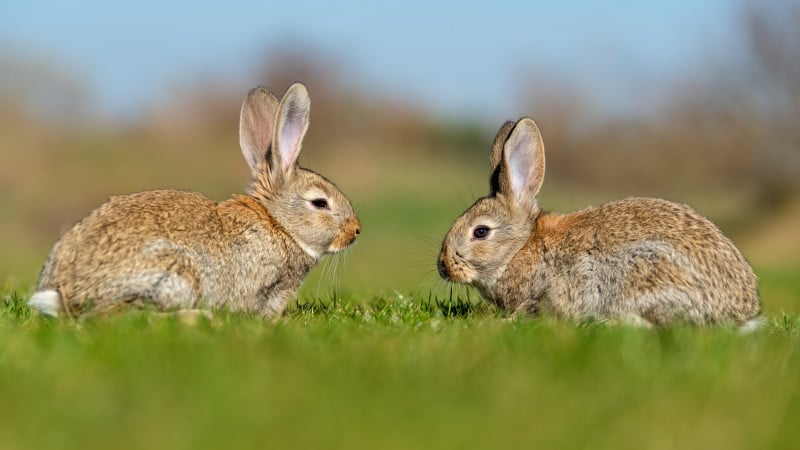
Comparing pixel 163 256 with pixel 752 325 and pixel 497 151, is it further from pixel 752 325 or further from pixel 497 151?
pixel 752 325

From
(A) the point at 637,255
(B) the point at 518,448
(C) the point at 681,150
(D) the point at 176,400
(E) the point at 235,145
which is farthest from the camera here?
(E) the point at 235,145

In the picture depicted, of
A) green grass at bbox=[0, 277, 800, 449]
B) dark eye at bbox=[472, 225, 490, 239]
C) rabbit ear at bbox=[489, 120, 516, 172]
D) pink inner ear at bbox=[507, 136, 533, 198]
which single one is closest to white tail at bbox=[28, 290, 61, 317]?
green grass at bbox=[0, 277, 800, 449]

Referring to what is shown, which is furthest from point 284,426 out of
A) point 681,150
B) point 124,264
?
point 681,150

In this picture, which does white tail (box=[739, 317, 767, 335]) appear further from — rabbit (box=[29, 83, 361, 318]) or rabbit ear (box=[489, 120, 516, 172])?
rabbit (box=[29, 83, 361, 318])

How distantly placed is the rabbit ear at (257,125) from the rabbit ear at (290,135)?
0.66ft

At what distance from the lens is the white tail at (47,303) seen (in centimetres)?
696

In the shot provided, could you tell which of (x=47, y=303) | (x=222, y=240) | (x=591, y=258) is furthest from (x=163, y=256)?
(x=591, y=258)

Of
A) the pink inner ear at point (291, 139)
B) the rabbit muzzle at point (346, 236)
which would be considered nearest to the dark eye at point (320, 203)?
the rabbit muzzle at point (346, 236)

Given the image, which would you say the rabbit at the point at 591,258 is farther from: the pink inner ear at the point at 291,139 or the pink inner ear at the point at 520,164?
the pink inner ear at the point at 291,139

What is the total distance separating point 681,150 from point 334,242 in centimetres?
3713

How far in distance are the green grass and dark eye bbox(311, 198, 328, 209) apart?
2.55 metres

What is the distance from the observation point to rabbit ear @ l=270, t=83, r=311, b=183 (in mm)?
8367

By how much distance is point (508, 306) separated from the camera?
849 cm

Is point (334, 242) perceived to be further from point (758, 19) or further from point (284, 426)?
point (758, 19)
